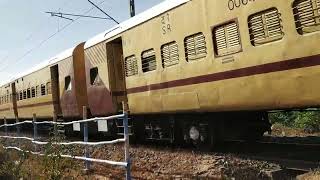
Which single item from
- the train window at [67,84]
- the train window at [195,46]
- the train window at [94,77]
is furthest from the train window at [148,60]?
Result: the train window at [67,84]

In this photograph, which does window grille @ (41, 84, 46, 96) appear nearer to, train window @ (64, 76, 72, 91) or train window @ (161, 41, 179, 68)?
train window @ (64, 76, 72, 91)

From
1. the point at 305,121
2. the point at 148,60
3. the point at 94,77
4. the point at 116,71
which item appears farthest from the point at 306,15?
the point at 94,77

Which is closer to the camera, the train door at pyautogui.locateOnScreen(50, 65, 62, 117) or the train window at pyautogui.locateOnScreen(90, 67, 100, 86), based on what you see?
the train window at pyautogui.locateOnScreen(90, 67, 100, 86)

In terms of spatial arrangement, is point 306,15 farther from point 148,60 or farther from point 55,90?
point 55,90

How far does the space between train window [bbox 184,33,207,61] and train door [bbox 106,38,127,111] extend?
4.33 m

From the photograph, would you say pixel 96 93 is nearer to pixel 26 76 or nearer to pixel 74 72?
pixel 74 72

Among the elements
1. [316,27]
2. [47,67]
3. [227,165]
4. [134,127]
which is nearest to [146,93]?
[134,127]

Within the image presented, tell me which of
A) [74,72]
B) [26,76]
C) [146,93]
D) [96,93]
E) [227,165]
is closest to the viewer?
[227,165]

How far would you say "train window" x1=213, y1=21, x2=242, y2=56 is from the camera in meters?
9.22

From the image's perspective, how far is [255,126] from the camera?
1111 cm

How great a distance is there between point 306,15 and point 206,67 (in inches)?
115

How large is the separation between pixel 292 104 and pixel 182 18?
3858 mm

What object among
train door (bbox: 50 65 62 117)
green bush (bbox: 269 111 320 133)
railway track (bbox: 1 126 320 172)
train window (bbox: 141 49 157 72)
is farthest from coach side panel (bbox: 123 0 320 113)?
train door (bbox: 50 65 62 117)

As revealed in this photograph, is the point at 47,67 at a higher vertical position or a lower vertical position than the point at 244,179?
higher
